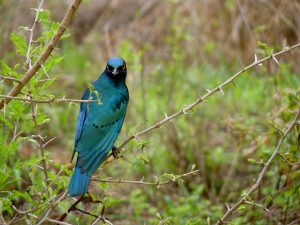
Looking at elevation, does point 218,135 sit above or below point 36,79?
below

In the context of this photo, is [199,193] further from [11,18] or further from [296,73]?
[11,18]

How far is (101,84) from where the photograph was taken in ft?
13.8

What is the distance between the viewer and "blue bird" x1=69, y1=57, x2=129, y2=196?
336cm

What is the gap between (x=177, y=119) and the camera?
20.0 ft

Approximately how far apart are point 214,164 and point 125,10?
182 inches

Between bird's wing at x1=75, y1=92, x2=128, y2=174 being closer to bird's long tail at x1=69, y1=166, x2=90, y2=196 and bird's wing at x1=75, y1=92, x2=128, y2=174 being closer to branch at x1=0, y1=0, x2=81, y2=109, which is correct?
bird's long tail at x1=69, y1=166, x2=90, y2=196

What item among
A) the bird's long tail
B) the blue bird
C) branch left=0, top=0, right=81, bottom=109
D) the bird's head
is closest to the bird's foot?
the blue bird

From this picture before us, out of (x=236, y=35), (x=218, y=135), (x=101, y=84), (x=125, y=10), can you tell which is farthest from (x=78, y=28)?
(x=101, y=84)

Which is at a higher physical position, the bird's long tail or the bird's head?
the bird's head

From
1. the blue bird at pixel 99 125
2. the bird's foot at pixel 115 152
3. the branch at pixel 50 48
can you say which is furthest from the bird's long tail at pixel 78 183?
the branch at pixel 50 48

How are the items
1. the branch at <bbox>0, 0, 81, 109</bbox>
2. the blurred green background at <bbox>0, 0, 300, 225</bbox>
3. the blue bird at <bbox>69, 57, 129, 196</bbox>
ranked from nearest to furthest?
the branch at <bbox>0, 0, 81, 109</bbox>, the blue bird at <bbox>69, 57, 129, 196</bbox>, the blurred green background at <bbox>0, 0, 300, 225</bbox>

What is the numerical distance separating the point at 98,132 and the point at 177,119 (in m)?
2.39

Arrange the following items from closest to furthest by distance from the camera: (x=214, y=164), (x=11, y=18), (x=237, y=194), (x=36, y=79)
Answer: (x=36, y=79)
(x=237, y=194)
(x=214, y=164)
(x=11, y=18)

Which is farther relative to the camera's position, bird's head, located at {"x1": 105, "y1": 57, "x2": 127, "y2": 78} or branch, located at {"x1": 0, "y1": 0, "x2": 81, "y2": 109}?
bird's head, located at {"x1": 105, "y1": 57, "x2": 127, "y2": 78}
